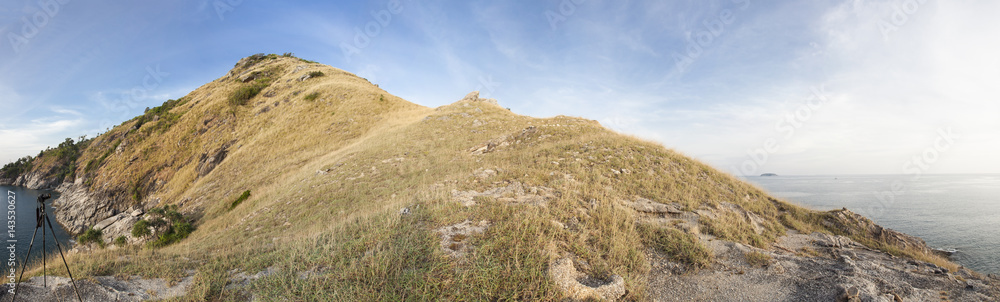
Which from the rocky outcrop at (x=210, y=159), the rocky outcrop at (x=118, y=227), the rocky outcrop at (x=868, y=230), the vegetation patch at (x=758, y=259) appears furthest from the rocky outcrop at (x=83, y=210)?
the rocky outcrop at (x=868, y=230)

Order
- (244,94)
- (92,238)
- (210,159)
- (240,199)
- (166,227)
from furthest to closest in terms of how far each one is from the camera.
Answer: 1. (244,94)
2. (210,159)
3. (240,199)
4. (92,238)
5. (166,227)

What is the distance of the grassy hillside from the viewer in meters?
4.40

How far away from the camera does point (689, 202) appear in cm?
901

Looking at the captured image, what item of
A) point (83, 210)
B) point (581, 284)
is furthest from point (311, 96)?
point (581, 284)

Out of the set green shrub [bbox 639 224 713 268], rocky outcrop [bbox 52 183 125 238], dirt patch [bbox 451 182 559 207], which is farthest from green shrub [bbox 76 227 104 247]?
green shrub [bbox 639 224 713 268]

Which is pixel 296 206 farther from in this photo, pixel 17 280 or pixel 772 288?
→ pixel 772 288

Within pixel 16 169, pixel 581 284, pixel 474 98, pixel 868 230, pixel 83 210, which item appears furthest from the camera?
pixel 16 169

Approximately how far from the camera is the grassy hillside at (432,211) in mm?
4398

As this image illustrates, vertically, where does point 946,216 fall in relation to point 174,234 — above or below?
above

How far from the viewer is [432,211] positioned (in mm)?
6758

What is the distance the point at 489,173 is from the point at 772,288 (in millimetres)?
7761

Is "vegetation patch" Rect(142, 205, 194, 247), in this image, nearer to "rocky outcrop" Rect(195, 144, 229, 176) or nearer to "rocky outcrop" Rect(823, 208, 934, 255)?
"rocky outcrop" Rect(195, 144, 229, 176)

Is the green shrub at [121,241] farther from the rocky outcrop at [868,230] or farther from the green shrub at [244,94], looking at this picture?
the rocky outcrop at [868,230]

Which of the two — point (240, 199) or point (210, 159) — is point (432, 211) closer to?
point (240, 199)
